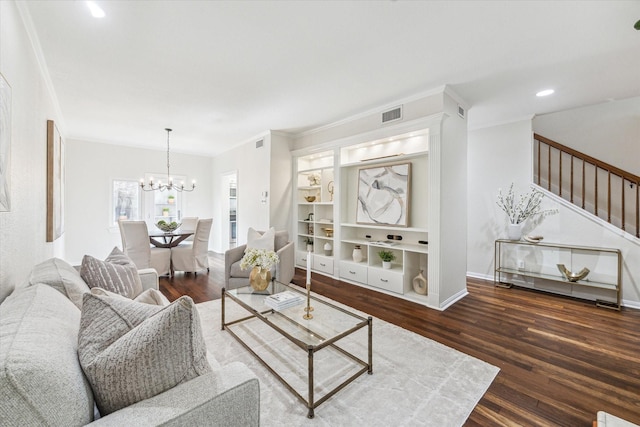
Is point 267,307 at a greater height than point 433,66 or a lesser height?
lesser

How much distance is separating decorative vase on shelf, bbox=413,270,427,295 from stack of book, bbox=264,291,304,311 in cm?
189

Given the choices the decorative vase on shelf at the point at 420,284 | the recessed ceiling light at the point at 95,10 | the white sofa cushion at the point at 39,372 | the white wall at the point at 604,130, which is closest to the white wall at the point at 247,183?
the decorative vase on shelf at the point at 420,284

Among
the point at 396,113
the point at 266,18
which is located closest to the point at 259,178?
the point at 396,113

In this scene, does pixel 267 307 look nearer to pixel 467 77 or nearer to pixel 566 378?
pixel 566 378

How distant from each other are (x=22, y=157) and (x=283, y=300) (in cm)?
219

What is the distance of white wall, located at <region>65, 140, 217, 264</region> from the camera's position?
5617mm

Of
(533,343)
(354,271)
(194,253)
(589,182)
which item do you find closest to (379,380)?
(533,343)

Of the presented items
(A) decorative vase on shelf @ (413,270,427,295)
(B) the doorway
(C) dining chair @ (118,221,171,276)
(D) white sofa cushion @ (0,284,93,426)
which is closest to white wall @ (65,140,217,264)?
(B) the doorway

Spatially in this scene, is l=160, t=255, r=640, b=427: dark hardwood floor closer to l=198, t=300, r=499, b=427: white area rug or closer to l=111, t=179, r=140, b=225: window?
l=198, t=300, r=499, b=427: white area rug

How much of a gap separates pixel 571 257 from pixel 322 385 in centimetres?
401

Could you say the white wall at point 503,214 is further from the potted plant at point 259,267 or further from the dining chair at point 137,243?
the dining chair at point 137,243

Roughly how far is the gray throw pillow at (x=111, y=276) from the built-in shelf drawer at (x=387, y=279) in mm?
2897

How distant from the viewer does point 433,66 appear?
276cm

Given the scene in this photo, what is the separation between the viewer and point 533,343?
2473mm
